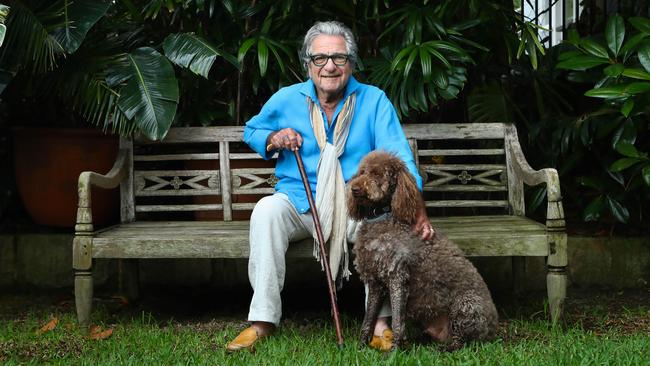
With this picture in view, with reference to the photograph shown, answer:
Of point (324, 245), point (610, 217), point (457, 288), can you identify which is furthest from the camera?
point (610, 217)

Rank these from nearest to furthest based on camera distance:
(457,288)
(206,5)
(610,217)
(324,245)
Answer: (457,288)
(324,245)
(206,5)
(610,217)

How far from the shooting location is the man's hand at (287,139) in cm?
472

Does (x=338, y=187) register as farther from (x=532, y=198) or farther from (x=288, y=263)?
(x=532, y=198)

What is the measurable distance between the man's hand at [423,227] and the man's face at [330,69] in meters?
0.89

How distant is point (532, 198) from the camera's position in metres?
6.10

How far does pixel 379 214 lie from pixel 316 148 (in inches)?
27.3

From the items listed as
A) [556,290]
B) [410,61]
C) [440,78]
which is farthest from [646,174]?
[410,61]

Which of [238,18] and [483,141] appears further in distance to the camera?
[483,141]

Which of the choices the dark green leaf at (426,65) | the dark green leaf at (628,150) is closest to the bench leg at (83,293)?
the dark green leaf at (426,65)

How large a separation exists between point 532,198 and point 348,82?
188cm

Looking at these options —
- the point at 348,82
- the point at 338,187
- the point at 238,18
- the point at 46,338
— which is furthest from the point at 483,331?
the point at 238,18

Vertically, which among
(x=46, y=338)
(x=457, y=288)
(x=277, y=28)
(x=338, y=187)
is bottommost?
(x=46, y=338)

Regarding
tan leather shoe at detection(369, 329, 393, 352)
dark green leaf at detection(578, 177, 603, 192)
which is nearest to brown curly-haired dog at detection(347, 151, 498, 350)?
tan leather shoe at detection(369, 329, 393, 352)

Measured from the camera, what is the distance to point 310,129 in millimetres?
4891
